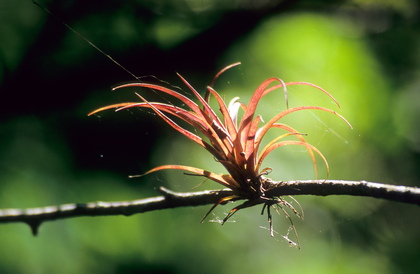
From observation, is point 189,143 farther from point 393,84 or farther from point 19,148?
point 393,84

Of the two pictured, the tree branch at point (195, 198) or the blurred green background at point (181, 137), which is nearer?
the tree branch at point (195, 198)

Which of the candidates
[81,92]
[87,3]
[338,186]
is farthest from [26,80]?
[338,186]

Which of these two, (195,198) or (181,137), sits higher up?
(181,137)

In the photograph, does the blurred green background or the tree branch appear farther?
the blurred green background

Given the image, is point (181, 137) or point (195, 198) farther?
point (181, 137)
